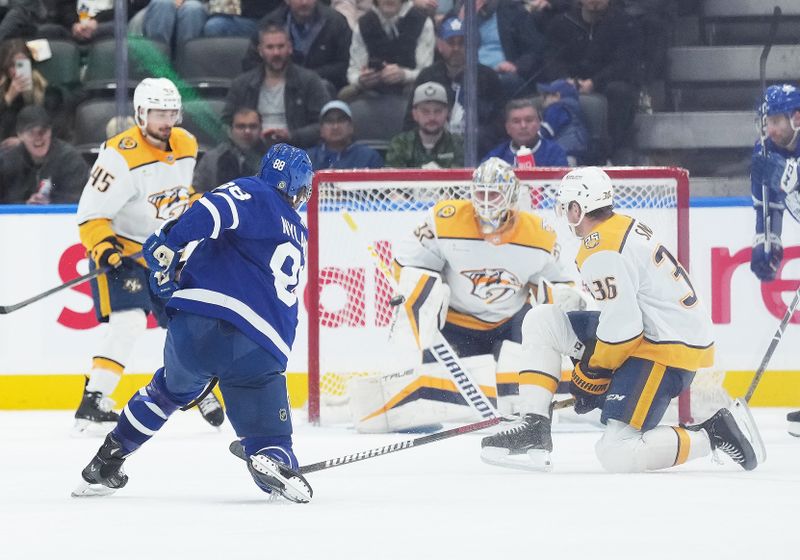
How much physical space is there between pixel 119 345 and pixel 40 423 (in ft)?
2.03

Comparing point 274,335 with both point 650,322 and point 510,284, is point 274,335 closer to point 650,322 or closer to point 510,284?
point 650,322

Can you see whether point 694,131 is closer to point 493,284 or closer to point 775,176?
point 775,176

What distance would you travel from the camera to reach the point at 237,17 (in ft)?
21.6

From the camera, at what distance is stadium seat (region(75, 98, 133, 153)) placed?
6.29 meters

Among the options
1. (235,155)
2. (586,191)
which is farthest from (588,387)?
(235,155)

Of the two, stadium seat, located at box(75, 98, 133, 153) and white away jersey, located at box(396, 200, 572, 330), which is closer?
white away jersey, located at box(396, 200, 572, 330)

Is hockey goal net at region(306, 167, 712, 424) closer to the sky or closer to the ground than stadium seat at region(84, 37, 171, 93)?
closer to the ground

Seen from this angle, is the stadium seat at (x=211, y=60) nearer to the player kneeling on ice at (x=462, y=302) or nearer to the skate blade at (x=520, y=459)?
the player kneeling on ice at (x=462, y=302)

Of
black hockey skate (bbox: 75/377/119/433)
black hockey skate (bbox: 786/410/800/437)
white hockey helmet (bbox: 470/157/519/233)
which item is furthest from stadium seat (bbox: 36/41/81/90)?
black hockey skate (bbox: 786/410/800/437)

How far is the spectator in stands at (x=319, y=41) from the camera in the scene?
643 cm

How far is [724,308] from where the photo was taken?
6.11 meters

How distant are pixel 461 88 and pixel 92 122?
1.55 metres

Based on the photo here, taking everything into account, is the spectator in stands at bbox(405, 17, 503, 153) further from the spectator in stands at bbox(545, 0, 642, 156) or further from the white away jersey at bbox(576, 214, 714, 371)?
the white away jersey at bbox(576, 214, 714, 371)

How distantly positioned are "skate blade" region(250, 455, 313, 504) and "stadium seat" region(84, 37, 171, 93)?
3080 millimetres
